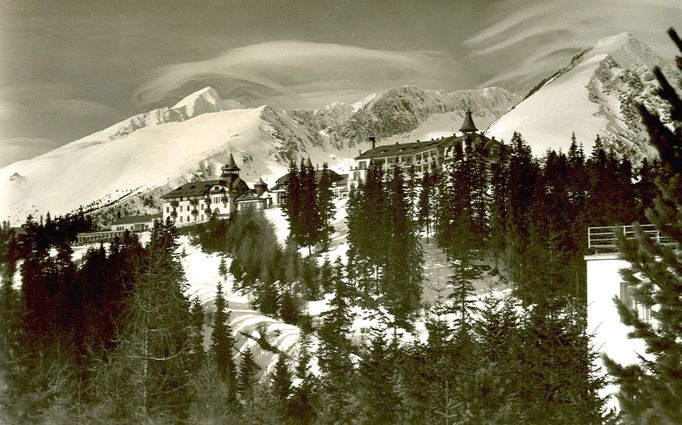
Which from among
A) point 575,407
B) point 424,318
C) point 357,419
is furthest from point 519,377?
point 424,318

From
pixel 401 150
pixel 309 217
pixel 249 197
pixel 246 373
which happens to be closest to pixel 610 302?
pixel 246 373

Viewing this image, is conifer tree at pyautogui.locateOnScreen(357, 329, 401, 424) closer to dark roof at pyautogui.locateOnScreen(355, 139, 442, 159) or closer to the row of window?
dark roof at pyautogui.locateOnScreen(355, 139, 442, 159)

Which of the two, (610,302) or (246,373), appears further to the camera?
(246,373)

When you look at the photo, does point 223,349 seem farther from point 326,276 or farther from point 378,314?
point 326,276

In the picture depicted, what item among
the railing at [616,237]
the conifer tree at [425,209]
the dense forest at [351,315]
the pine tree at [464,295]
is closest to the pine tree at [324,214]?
the dense forest at [351,315]

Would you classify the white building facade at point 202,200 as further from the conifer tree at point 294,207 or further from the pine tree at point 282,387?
the pine tree at point 282,387

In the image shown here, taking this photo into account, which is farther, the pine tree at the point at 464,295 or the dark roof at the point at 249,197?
the dark roof at the point at 249,197

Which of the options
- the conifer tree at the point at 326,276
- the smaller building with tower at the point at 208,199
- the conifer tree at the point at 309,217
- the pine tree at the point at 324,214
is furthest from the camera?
the smaller building with tower at the point at 208,199

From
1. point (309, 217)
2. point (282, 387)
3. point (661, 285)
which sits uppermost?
point (661, 285)
